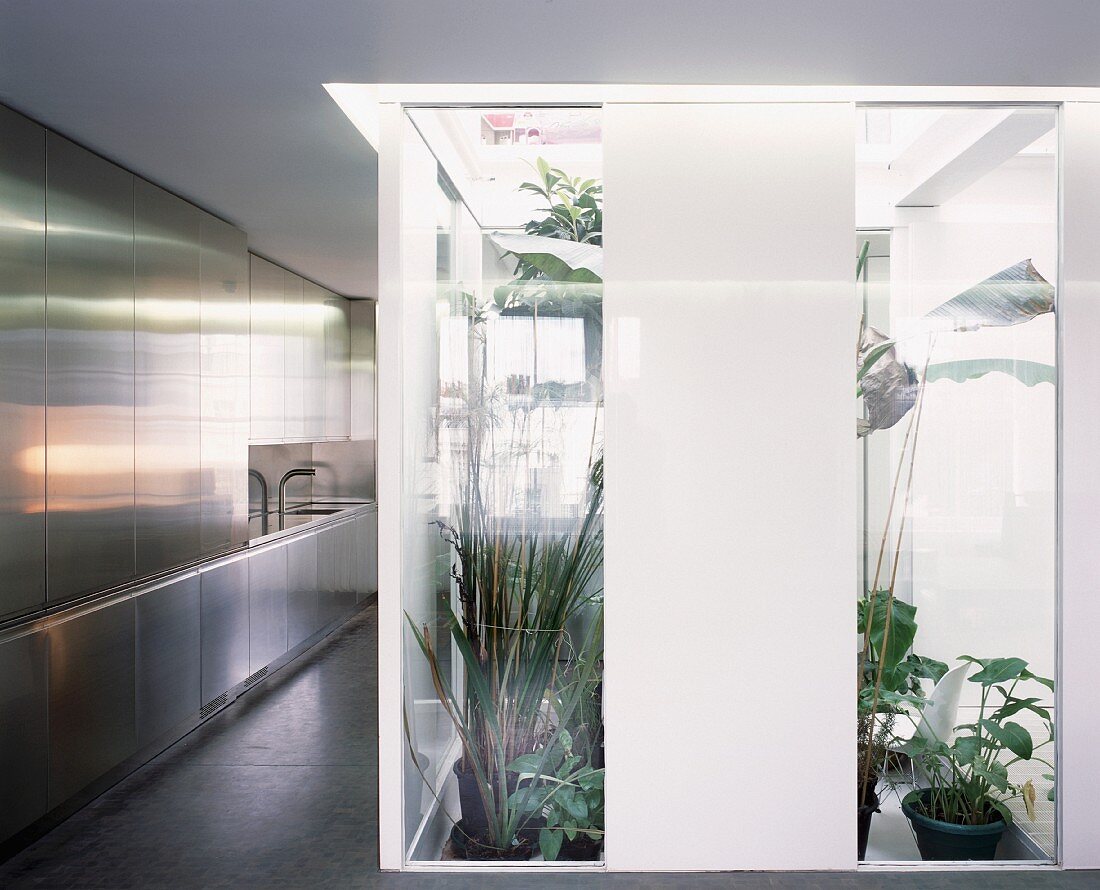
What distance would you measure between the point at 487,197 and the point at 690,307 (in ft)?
2.45

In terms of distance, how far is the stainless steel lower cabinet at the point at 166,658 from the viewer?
3.72m

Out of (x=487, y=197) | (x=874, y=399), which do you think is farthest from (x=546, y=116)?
(x=874, y=399)

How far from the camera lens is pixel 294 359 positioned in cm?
608

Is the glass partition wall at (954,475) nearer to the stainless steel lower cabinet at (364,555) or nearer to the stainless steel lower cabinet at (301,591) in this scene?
the stainless steel lower cabinet at (301,591)

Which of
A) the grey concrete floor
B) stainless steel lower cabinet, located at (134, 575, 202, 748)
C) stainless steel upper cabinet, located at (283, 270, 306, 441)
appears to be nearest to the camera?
the grey concrete floor

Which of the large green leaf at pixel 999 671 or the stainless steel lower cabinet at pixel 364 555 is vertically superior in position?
the large green leaf at pixel 999 671

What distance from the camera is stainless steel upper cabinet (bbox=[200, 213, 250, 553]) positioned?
4.44 metres

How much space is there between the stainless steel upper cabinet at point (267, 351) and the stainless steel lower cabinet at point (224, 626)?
1012 millimetres

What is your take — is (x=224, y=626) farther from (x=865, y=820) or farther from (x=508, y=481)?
(x=865, y=820)

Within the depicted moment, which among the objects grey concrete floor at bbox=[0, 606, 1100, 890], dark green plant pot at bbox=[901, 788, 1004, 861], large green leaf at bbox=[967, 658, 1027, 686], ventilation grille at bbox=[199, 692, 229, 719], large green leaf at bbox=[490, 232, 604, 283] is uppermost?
large green leaf at bbox=[490, 232, 604, 283]

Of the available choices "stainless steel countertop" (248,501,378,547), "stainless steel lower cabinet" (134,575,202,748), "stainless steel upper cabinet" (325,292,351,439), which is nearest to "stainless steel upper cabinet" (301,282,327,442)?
"stainless steel upper cabinet" (325,292,351,439)

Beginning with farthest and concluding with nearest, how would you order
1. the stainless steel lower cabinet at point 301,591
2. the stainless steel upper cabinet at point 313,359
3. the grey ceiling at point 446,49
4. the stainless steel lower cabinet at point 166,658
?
the stainless steel upper cabinet at point 313,359 < the stainless steel lower cabinet at point 301,591 < the stainless steel lower cabinet at point 166,658 < the grey ceiling at point 446,49

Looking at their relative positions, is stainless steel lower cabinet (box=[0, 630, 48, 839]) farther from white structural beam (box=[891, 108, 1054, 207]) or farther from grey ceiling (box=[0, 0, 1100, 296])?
white structural beam (box=[891, 108, 1054, 207])

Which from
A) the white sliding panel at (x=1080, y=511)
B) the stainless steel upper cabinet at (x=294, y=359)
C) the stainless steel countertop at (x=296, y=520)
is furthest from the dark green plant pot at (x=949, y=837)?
the stainless steel upper cabinet at (x=294, y=359)
